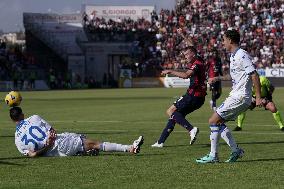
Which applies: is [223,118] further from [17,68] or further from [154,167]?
[17,68]

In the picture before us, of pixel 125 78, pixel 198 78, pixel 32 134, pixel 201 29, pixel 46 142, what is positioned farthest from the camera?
pixel 201 29

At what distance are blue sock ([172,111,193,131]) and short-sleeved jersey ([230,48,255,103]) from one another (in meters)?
4.07

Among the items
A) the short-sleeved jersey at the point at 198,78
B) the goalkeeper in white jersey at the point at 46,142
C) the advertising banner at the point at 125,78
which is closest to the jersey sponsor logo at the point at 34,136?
the goalkeeper in white jersey at the point at 46,142

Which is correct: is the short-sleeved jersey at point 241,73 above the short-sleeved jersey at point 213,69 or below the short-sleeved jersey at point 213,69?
above

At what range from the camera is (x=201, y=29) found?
260 ft

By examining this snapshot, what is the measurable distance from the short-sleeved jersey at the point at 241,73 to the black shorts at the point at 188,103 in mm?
3930

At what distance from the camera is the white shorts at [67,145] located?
13914mm

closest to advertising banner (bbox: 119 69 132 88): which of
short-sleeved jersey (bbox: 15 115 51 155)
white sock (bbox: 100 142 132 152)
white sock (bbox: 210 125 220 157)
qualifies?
white sock (bbox: 100 142 132 152)

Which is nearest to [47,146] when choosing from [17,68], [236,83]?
[236,83]

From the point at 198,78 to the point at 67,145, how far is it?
4.10 metres

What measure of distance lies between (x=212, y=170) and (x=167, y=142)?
5.85 m

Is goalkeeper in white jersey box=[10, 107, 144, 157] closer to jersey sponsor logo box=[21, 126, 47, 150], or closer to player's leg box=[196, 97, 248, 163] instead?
jersey sponsor logo box=[21, 126, 47, 150]

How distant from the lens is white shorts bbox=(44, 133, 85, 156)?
45.6ft

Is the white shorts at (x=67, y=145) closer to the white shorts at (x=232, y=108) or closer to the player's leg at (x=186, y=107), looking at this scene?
the white shorts at (x=232, y=108)
